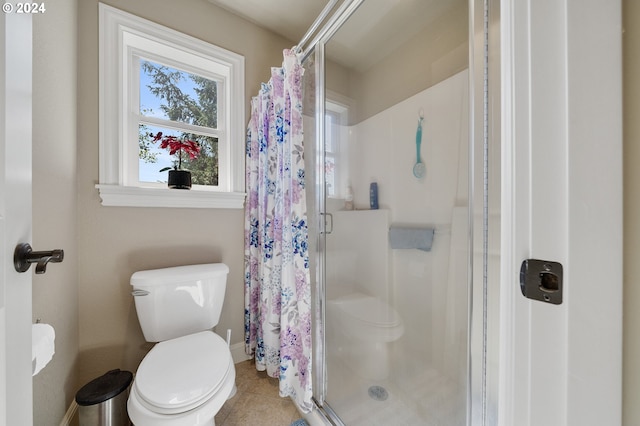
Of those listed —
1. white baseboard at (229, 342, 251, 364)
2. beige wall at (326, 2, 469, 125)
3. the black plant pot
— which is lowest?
white baseboard at (229, 342, 251, 364)

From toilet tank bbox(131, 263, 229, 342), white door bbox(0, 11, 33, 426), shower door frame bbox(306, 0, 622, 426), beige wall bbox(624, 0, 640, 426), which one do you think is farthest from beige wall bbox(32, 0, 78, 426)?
beige wall bbox(624, 0, 640, 426)

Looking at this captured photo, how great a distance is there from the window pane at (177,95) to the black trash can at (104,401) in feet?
4.82

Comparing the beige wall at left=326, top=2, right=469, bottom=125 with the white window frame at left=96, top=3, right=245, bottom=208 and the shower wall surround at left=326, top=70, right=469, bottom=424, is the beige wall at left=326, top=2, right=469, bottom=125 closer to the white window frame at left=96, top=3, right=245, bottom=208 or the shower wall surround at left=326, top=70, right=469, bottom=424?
the shower wall surround at left=326, top=70, right=469, bottom=424

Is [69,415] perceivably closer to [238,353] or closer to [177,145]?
[238,353]

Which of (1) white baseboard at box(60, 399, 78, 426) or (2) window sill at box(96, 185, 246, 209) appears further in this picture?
(2) window sill at box(96, 185, 246, 209)

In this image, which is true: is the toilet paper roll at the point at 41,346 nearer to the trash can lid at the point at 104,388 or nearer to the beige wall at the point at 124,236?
the trash can lid at the point at 104,388

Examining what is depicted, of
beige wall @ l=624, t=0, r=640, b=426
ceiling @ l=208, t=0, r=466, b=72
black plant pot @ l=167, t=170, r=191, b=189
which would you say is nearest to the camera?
beige wall @ l=624, t=0, r=640, b=426

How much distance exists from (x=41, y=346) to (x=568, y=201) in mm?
1096

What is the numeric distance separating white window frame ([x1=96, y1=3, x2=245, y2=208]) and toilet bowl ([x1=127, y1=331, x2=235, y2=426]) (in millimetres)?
836

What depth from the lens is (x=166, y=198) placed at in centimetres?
140

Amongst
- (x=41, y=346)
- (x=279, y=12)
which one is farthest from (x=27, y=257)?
(x=279, y=12)

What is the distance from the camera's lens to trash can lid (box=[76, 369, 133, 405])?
39.0 inches

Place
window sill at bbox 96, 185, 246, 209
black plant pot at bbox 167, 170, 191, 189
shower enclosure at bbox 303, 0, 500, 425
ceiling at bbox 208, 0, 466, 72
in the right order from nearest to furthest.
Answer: shower enclosure at bbox 303, 0, 500, 425 → ceiling at bbox 208, 0, 466, 72 → window sill at bbox 96, 185, 246, 209 → black plant pot at bbox 167, 170, 191, 189

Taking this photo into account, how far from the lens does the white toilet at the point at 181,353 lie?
2.68 ft
